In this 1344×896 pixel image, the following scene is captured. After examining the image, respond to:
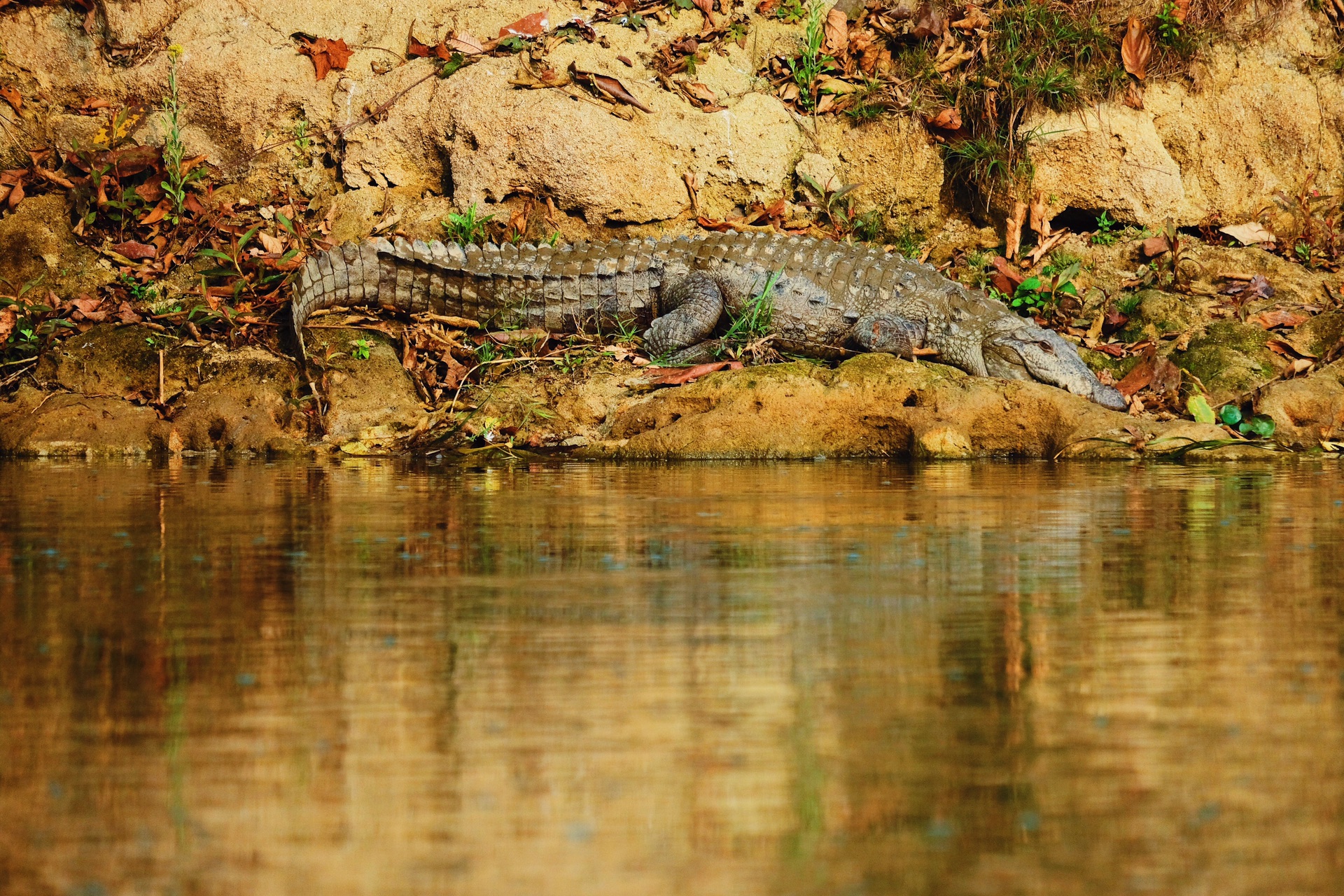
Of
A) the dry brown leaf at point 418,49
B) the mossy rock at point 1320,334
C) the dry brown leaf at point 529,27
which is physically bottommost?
the mossy rock at point 1320,334

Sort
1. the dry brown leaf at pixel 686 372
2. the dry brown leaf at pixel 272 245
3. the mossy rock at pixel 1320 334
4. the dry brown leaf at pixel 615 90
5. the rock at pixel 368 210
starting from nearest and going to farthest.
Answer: the dry brown leaf at pixel 686 372 < the mossy rock at pixel 1320 334 < the dry brown leaf at pixel 272 245 < the rock at pixel 368 210 < the dry brown leaf at pixel 615 90

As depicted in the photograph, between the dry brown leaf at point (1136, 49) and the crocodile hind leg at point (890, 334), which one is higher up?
the dry brown leaf at point (1136, 49)

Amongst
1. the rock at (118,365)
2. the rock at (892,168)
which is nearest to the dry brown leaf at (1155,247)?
the rock at (892,168)

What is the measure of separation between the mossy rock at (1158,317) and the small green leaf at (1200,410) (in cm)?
138

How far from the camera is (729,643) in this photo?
8.80ft

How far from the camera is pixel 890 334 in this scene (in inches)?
362

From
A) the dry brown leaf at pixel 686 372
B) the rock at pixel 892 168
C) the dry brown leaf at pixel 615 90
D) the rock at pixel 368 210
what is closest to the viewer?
the dry brown leaf at pixel 686 372

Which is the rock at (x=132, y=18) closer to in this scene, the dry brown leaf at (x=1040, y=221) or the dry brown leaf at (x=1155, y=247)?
the dry brown leaf at (x=1040, y=221)

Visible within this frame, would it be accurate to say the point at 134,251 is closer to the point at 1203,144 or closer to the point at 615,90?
the point at 615,90

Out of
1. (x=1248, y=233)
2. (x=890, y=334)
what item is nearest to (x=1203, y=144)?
(x=1248, y=233)

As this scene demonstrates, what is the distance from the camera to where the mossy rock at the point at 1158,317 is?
9.54 m

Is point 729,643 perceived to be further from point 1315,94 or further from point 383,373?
point 1315,94

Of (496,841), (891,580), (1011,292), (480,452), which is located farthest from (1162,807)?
(1011,292)

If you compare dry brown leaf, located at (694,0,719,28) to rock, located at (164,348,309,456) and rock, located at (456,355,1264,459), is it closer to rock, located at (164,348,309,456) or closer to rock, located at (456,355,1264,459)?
rock, located at (456,355,1264,459)
